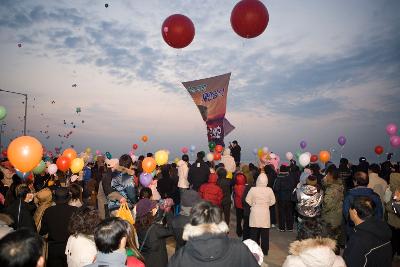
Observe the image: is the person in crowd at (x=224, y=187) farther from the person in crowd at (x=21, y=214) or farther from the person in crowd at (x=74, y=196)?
the person in crowd at (x=21, y=214)

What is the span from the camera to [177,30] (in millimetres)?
6477

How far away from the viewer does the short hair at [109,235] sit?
2.54 metres

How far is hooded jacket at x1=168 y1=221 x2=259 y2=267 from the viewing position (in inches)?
91.0

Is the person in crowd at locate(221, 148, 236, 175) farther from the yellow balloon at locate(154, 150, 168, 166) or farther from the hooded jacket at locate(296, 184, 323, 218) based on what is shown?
the hooded jacket at locate(296, 184, 323, 218)

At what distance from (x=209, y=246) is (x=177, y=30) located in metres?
5.19

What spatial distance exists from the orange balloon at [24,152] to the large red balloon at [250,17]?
4.43 meters

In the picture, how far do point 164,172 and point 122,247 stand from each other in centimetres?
654

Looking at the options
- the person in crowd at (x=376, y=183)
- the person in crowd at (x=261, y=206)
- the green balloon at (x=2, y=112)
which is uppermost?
the green balloon at (x=2, y=112)

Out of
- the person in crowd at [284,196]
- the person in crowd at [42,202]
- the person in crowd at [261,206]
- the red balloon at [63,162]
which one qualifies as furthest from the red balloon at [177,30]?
the person in crowd at [284,196]

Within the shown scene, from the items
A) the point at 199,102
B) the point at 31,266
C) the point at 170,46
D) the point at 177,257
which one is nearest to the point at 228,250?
the point at 177,257

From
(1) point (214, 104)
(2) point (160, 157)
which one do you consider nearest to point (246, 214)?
(2) point (160, 157)

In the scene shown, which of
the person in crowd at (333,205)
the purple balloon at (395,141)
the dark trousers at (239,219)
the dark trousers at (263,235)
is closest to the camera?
the person in crowd at (333,205)

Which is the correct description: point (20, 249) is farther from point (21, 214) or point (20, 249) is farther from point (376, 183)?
point (376, 183)

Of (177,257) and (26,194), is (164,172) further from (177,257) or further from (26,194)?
(177,257)
